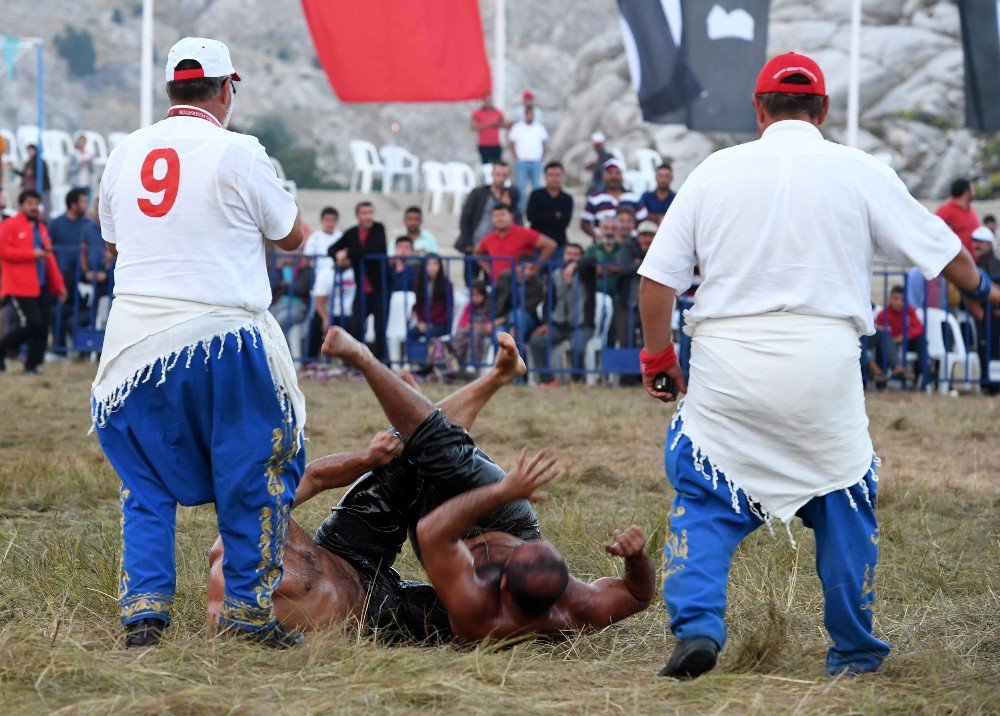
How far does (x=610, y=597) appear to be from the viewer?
14.7 ft

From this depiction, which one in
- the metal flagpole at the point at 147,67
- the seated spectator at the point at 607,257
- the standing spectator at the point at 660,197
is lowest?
the seated spectator at the point at 607,257

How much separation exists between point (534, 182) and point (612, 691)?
48.1ft

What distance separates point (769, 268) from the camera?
3.91 metres

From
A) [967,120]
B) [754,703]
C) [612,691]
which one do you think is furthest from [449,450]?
[967,120]

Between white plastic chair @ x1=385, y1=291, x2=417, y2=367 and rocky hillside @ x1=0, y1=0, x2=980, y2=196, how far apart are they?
64.8 ft

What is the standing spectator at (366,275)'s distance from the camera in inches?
525

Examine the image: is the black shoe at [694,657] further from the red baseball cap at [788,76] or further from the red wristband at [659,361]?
the red baseball cap at [788,76]

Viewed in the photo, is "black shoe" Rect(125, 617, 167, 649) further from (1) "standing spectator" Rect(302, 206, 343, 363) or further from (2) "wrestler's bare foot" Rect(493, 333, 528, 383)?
(1) "standing spectator" Rect(302, 206, 343, 363)

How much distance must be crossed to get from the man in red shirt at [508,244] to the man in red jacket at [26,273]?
4.15 m

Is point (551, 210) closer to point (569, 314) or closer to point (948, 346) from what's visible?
point (569, 314)

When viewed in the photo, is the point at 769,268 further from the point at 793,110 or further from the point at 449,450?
the point at 449,450

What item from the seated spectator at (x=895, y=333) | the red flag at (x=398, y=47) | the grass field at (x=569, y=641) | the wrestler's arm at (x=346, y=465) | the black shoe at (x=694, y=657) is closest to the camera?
the grass field at (x=569, y=641)

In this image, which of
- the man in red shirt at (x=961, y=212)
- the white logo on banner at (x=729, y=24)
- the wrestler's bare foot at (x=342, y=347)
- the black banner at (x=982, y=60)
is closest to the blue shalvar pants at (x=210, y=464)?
the wrestler's bare foot at (x=342, y=347)

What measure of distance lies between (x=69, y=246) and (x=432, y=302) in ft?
13.8
